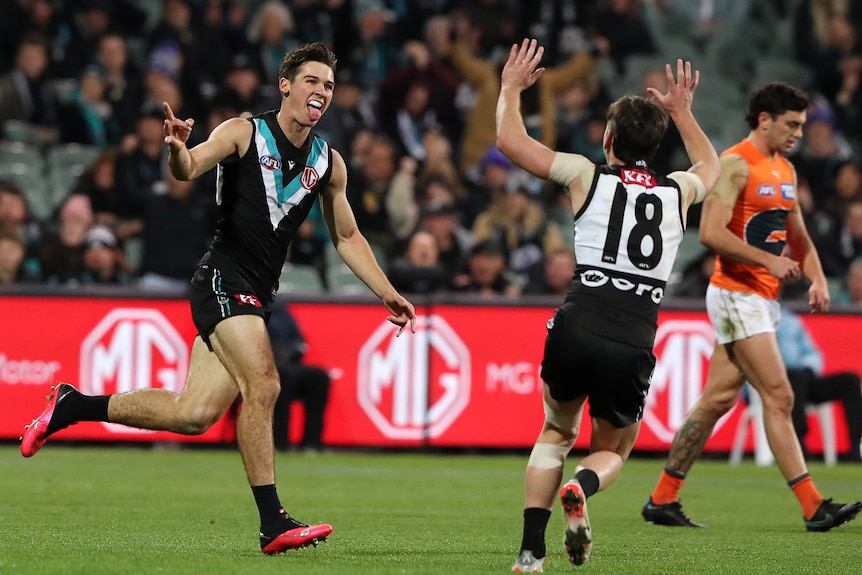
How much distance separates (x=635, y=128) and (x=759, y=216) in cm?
303

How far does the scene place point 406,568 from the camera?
6398 millimetres

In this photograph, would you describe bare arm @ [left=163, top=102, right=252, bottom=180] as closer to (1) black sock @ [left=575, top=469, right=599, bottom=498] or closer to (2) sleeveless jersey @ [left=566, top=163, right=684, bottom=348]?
(2) sleeveless jersey @ [left=566, top=163, right=684, bottom=348]

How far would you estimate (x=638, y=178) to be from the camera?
6496mm

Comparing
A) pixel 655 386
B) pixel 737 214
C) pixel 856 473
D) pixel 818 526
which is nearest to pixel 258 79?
pixel 655 386

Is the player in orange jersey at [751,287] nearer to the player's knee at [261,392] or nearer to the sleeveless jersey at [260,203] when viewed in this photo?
the sleeveless jersey at [260,203]

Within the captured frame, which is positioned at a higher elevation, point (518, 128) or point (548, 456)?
point (518, 128)

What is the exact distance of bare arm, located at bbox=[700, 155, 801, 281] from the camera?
8.77 meters

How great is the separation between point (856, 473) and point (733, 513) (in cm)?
448

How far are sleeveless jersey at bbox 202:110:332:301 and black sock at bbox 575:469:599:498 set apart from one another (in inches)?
76.3

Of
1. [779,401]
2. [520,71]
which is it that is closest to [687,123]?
[520,71]

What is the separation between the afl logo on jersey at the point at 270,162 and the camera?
732 centimetres

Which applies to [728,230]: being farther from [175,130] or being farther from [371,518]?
[175,130]

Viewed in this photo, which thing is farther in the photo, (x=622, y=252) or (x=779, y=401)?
(x=779, y=401)

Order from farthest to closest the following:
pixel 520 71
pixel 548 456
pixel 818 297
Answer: pixel 818 297 → pixel 520 71 → pixel 548 456
